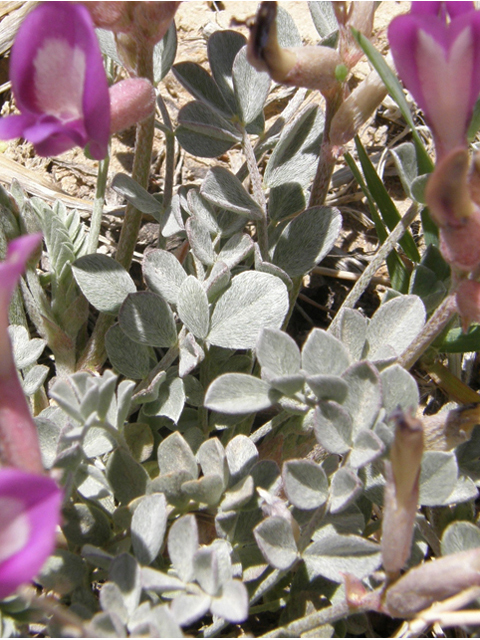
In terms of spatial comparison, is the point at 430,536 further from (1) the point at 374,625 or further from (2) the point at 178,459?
(2) the point at 178,459

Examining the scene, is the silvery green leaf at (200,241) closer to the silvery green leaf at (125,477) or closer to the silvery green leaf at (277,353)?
the silvery green leaf at (277,353)

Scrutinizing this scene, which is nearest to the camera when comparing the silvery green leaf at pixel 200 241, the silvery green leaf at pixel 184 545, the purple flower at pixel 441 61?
the purple flower at pixel 441 61

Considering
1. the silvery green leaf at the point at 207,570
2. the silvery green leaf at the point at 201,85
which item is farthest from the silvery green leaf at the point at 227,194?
the silvery green leaf at the point at 207,570

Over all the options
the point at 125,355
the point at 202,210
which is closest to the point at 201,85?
the point at 202,210

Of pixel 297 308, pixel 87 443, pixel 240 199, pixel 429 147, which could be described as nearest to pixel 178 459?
pixel 87 443

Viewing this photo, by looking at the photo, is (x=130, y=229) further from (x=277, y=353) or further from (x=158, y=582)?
(x=158, y=582)

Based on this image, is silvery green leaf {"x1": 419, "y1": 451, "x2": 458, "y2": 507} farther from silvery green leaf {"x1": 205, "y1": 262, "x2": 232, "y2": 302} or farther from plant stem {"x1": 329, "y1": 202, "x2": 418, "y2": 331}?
silvery green leaf {"x1": 205, "y1": 262, "x2": 232, "y2": 302}
